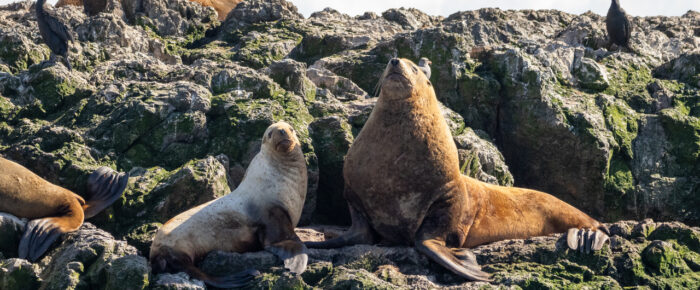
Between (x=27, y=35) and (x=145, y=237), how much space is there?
18.9 feet

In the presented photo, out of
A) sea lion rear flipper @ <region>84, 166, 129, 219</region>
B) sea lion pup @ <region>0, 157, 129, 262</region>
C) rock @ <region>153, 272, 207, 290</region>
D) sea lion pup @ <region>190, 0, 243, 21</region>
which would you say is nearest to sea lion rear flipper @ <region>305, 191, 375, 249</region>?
rock @ <region>153, 272, 207, 290</region>

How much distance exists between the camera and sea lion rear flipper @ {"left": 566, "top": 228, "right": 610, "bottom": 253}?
6191mm

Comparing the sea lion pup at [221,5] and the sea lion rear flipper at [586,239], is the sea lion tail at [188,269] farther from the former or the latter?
the sea lion pup at [221,5]

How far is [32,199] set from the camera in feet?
22.7

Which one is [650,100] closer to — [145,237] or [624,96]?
[624,96]

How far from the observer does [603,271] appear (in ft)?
19.7

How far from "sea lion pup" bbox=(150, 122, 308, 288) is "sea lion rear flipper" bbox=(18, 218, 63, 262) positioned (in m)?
0.93

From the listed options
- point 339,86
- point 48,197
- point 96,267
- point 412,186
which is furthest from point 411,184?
point 339,86

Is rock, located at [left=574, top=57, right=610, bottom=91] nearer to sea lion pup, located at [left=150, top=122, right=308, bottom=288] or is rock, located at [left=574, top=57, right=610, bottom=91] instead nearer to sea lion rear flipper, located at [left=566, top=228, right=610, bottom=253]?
sea lion rear flipper, located at [left=566, top=228, right=610, bottom=253]

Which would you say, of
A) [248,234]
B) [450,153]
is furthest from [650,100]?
[248,234]

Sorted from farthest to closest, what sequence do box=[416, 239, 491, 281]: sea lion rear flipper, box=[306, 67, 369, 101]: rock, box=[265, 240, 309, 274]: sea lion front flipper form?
box=[306, 67, 369, 101]: rock → box=[416, 239, 491, 281]: sea lion rear flipper → box=[265, 240, 309, 274]: sea lion front flipper

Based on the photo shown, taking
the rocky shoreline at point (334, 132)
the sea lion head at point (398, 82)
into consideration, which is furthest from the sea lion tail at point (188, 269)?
the sea lion head at point (398, 82)

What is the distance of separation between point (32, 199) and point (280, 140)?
239cm

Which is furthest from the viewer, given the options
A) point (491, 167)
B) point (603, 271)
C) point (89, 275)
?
point (491, 167)
